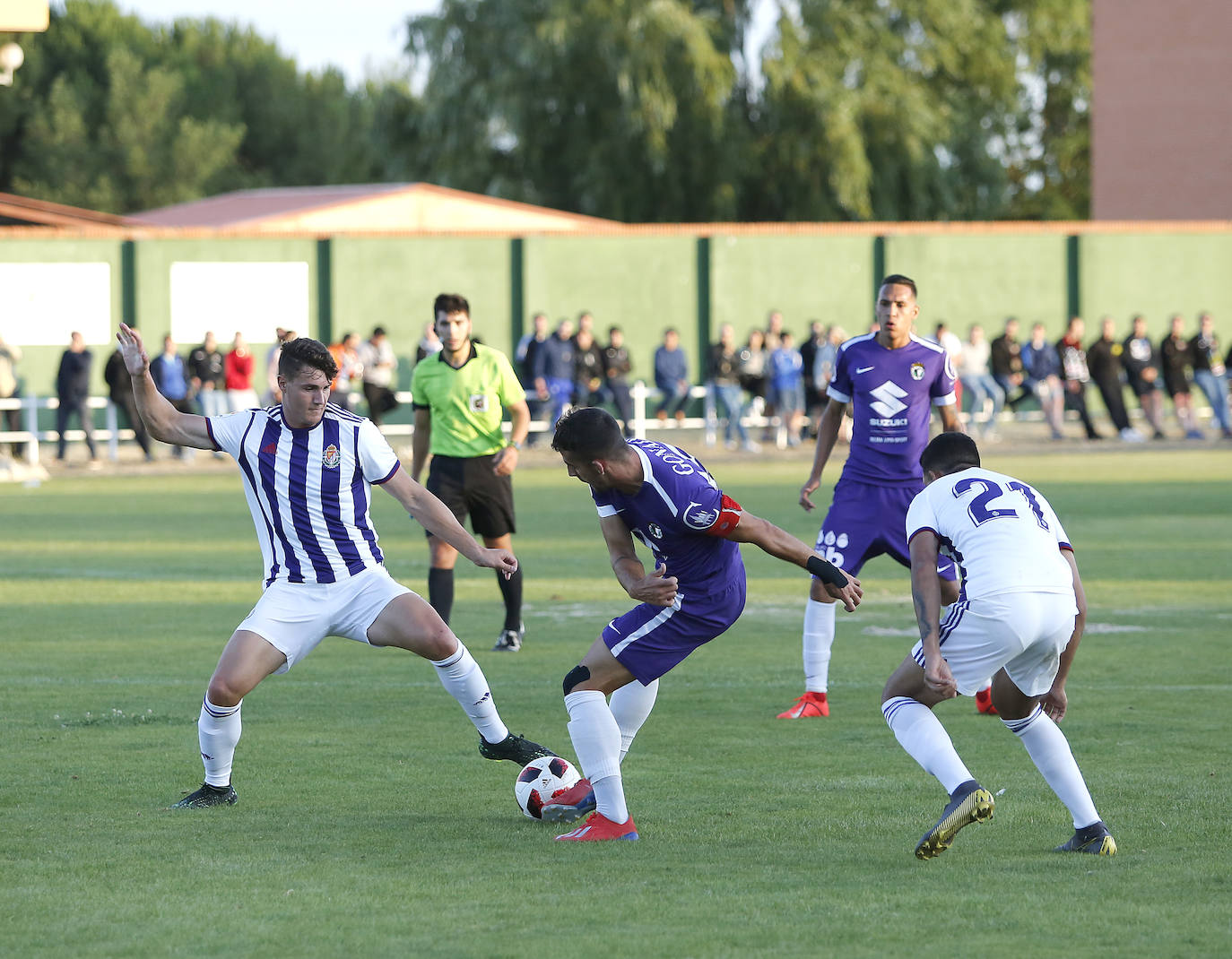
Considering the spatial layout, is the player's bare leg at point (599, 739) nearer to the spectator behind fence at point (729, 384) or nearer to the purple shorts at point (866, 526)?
the purple shorts at point (866, 526)

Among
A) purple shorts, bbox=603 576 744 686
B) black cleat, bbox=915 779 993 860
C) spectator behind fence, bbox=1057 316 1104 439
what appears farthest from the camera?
spectator behind fence, bbox=1057 316 1104 439

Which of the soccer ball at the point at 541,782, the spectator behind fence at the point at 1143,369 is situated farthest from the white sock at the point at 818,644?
the spectator behind fence at the point at 1143,369

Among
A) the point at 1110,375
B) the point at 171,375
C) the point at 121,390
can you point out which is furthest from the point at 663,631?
the point at 1110,375

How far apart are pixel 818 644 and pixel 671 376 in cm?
2128

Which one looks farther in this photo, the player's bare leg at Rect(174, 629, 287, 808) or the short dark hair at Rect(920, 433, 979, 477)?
the player's bare leg at Rect(174, 629, 287, 808)

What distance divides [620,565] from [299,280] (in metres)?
26.7

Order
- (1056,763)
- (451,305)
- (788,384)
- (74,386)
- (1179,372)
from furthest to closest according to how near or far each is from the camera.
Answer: (1179,372)
(788,384)
(74,386)
(451,305)
(1056,763)

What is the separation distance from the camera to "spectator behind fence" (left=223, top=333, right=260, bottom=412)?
27281mm

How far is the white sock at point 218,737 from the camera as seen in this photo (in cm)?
707

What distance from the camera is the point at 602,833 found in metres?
6.62

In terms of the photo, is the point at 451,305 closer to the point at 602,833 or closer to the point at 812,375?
the point at 602,833

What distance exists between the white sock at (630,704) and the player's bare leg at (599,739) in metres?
0.14

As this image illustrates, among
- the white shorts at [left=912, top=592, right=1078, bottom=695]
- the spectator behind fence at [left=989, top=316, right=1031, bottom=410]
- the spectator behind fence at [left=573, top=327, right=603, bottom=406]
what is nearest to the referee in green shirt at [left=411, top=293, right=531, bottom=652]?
the white shorts at [left=912, top=592, right=1078, bottom=695]

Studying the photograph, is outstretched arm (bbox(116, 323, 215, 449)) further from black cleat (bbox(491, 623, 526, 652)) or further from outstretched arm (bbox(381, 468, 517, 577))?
black cleat (bbox(491, 623, 526, 652))
